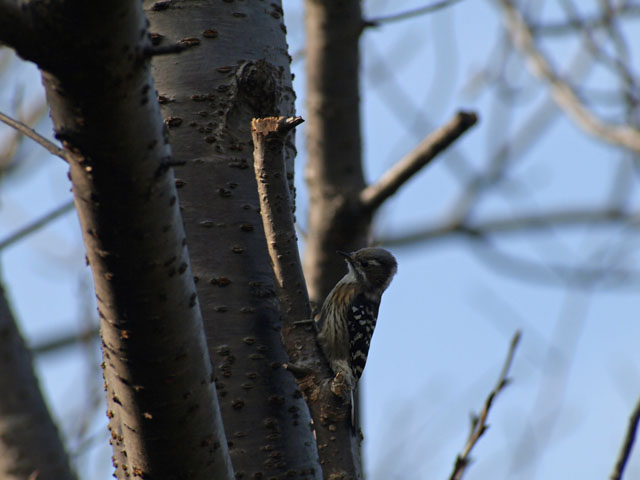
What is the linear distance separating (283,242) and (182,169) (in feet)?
1.62

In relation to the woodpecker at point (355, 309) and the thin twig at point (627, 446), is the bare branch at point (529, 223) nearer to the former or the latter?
the woodpecker at point (355, 309)

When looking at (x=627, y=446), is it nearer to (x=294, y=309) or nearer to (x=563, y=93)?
(x=294, y=309)

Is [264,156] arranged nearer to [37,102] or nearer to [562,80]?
[562,80]

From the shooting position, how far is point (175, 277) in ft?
5.89

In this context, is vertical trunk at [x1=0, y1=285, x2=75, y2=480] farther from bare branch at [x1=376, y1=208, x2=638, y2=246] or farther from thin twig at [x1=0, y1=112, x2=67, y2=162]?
bare branch at [x1=376, y1=208, x2=638, y2=246]

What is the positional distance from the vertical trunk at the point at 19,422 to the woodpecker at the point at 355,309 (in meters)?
2.07

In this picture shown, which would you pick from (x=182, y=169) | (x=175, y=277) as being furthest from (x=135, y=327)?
(x=182, y=169)

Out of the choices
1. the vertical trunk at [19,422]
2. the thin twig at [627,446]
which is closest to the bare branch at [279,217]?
the thin twig at [627,446]

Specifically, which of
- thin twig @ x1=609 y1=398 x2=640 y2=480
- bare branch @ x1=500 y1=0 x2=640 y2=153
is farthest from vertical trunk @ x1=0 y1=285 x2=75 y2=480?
bare branch @ x1=500 y1=0 x2=640 y2=153

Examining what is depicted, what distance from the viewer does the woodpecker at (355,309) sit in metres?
5.73

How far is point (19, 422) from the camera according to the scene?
10.7 ft

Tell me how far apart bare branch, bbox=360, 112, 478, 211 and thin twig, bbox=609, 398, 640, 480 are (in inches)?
81.7

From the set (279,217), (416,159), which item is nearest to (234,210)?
(279,217)

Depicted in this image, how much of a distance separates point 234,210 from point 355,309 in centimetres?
346
